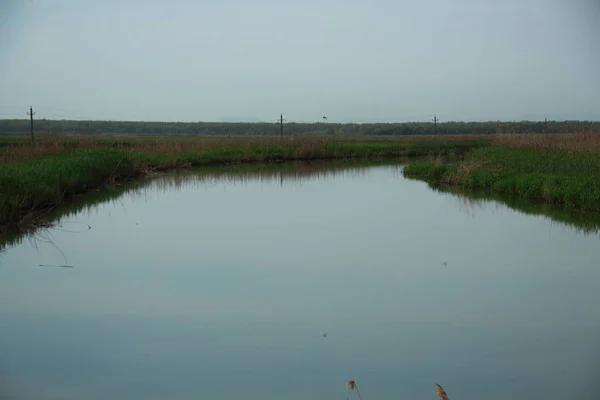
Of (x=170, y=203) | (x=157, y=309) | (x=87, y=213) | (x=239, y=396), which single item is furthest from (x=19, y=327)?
(x=170, y=203)

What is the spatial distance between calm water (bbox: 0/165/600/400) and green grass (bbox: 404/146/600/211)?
5.27 feet

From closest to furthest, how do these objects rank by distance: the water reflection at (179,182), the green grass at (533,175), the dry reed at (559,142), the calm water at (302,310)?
the calm water at (302,310)
the water reflection at (179,182)
the green grass at (533,175)
the dry reed at (559,142)

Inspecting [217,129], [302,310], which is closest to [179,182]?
[302,310]

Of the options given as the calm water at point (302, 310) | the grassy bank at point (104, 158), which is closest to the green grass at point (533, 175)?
the calm water at point (302, 310)

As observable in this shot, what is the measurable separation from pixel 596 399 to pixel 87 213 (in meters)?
9.34

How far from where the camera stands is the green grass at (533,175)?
11789 mm

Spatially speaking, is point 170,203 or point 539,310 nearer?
point 539,310

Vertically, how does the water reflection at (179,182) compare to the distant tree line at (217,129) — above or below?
below

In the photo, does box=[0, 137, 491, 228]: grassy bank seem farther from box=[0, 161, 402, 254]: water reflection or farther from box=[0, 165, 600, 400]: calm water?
box=[0, 165, 600, 400]: calm water

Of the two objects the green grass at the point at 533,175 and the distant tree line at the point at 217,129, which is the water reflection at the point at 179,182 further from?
the distant tree line at the point at 217,129

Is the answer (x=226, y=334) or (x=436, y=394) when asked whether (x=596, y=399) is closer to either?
(x=436, y=394)

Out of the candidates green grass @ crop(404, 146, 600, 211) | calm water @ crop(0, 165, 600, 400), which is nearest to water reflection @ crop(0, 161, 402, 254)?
calm water @ crop(0, 165, 600, 400)

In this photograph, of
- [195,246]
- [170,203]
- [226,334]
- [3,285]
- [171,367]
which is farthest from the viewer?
[170,203]

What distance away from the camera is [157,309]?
5.80 meters
